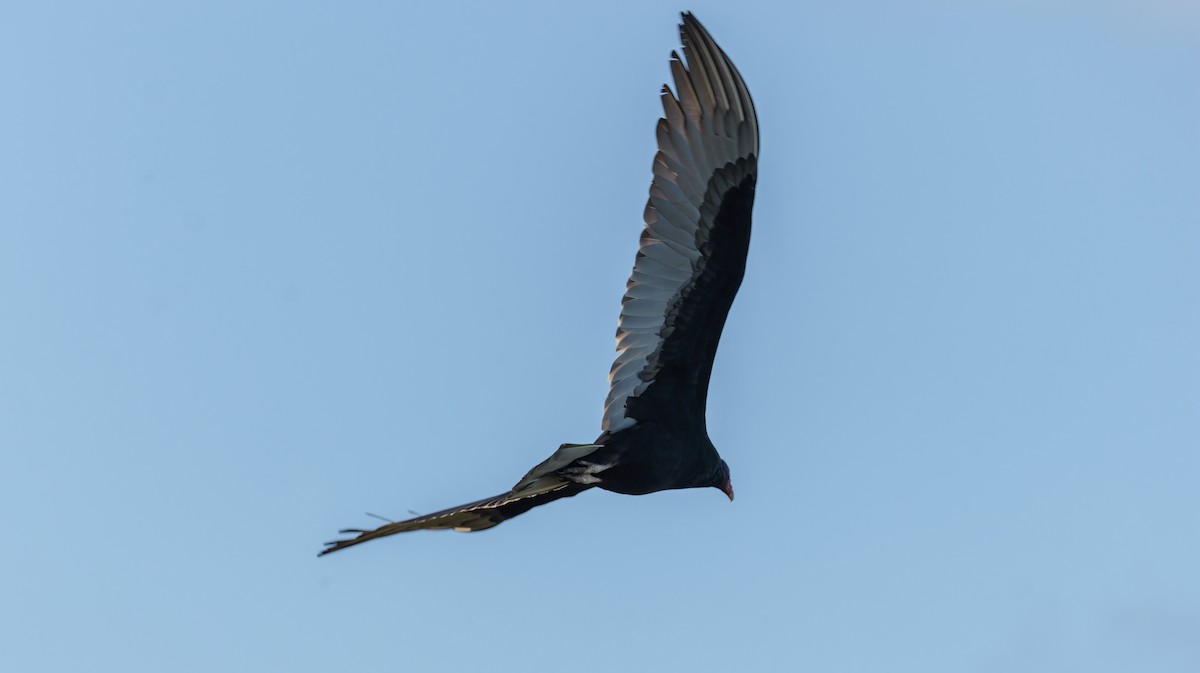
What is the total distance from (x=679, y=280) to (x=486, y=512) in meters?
2.43

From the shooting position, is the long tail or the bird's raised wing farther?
the bird's raised wing

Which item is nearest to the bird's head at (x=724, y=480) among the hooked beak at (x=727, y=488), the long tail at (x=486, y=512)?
the hooked beak at (x=727, y=488)

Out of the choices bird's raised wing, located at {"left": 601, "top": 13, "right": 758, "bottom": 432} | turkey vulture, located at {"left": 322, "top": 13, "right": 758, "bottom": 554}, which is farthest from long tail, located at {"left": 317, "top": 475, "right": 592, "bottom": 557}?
bird's raised wing, located at {"left": 601, "top": 13, "right": 758, "bottom": 432}

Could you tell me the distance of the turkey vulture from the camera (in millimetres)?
12281

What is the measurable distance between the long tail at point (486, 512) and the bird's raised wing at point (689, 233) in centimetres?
73

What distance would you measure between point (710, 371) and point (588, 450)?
1.37 m

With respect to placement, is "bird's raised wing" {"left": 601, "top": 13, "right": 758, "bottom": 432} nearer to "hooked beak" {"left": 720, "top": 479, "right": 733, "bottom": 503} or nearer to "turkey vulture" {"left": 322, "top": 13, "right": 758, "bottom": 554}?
"turkey vulture" {"left": 322, "top": 13, "right": 758, "bottom": 554}

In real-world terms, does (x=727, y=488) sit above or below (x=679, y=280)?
below

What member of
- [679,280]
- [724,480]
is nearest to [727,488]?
[724,480]

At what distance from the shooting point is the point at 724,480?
13211 mm

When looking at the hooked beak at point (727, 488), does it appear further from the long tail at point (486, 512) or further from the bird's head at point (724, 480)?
the long tail at point (486, 512)

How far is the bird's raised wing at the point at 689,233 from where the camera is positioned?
1233cm

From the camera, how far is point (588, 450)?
1196 cm

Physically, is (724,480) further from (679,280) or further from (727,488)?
(679,280)
